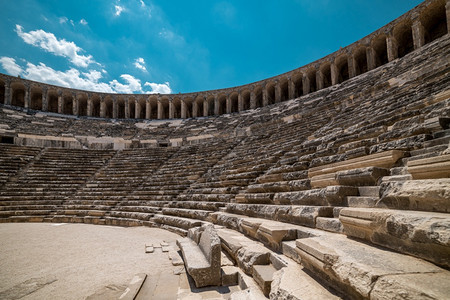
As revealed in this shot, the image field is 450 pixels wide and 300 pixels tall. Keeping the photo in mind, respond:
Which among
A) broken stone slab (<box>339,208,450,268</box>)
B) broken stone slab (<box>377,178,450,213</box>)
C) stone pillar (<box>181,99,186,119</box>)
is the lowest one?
broken stone slab (<box>339,208,450,268</box>)

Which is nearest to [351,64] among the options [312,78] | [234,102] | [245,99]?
[312,78]

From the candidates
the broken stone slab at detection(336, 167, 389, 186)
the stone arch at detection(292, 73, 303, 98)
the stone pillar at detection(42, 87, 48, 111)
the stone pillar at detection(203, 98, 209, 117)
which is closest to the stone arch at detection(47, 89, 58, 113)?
the stone pillar at detection(42, 87, 48, 111)

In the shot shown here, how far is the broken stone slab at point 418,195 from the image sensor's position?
1.93 metres

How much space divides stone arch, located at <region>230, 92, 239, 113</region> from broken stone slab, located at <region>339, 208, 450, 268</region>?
22059 millimetres

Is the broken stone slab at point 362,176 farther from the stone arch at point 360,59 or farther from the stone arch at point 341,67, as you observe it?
the stone arch at point 360,59

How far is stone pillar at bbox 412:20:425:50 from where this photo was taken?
13.0m

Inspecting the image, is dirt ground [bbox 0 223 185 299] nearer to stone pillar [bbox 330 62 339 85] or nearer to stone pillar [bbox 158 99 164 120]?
stone pillar [bbox 330 62 339 85]

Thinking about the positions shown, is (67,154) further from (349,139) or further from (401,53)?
(401,53)

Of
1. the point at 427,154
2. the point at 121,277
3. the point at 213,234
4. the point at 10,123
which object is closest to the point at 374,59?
the point at 427,154

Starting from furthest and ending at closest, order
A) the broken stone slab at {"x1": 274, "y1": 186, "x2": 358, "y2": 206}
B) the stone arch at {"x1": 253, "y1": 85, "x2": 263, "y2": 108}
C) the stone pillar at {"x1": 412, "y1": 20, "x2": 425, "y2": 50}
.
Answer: the stone arch at {"x1": 253, "y1": 85, "x2": 263, "y2": 108} < the stone pillar at {"x1": 412, "y1": 20, "x2": 425, "y2": 50} < the broken stone slab at {"x1": 274, "y1": 186, "x2": 358, "y2": 206}

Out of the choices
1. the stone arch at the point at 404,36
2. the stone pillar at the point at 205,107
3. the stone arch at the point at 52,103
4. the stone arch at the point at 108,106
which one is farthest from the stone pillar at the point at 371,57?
the stone arch at the point at 52,103

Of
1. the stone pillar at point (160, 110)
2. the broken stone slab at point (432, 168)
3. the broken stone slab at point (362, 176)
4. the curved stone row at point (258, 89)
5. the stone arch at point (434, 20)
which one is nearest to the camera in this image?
the broken stone slab at point (432, 168)

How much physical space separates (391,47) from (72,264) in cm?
1874

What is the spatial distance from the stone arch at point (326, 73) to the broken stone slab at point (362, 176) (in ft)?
56.8
